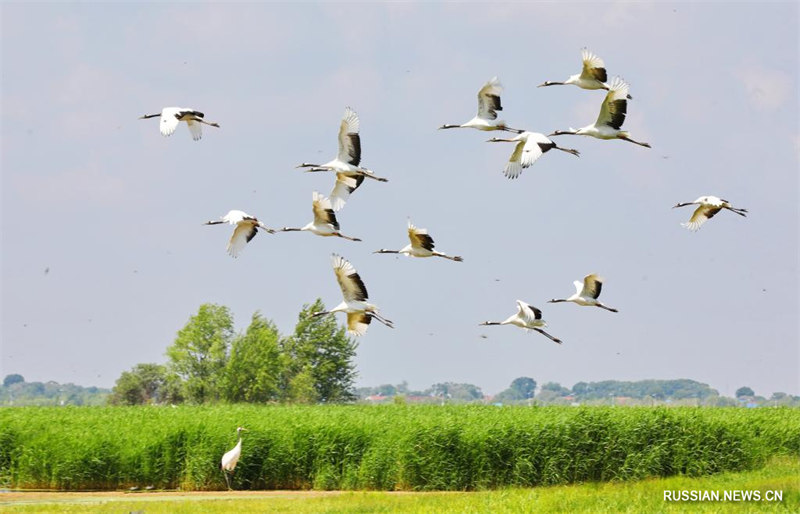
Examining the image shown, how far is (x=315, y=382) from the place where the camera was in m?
67.4

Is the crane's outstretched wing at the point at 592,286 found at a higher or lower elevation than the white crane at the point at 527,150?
lower

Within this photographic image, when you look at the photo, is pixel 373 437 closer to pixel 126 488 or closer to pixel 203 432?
pixel 203 432

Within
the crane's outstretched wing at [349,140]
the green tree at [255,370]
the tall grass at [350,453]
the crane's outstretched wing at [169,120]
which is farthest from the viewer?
the green tree at [255,370]

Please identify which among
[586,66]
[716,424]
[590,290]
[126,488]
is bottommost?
[126,488]

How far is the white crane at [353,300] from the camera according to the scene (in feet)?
62.0

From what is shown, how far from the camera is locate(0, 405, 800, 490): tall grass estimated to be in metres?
23.6

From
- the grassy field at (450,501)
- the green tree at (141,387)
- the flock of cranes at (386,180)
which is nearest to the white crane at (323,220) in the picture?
the flock of cranes at (386,180)

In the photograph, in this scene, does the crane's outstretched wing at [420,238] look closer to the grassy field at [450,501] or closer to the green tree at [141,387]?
the grassy field at [450,501]

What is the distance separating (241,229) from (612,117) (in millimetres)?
6549

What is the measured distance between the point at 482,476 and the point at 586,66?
8.49 metres

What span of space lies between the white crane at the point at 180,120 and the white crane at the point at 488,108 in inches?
183

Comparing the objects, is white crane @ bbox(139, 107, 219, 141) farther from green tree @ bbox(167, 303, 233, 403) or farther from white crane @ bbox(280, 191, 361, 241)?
green tree @ bbox(167, 303, 233, 403)

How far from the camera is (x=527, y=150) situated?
61.0 feet

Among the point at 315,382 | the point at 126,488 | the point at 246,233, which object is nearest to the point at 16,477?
the point at 126,488
